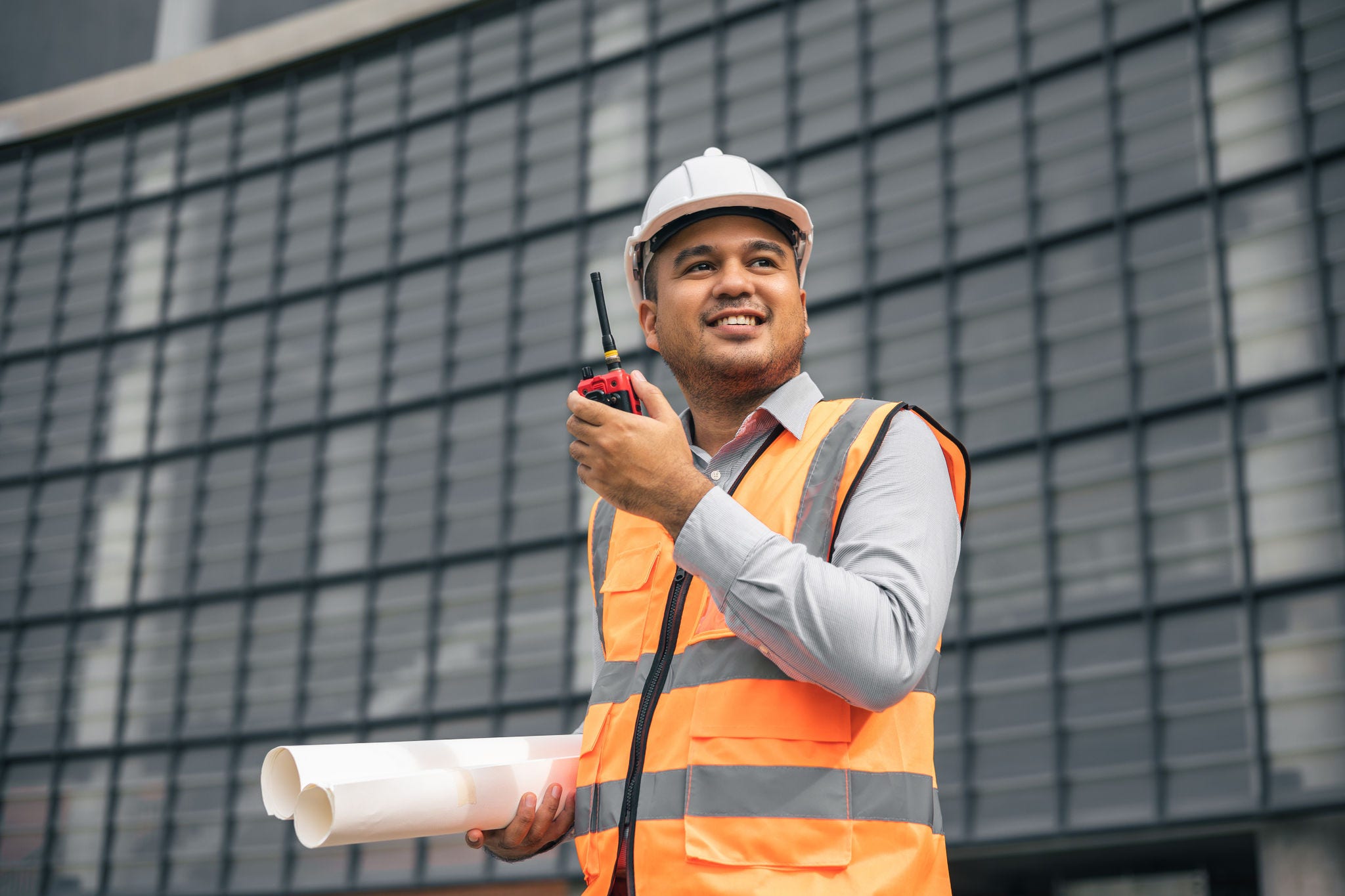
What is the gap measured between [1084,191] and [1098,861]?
8831 mm

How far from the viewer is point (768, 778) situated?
177 centimetres

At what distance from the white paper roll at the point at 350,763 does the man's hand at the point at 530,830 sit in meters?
0.04

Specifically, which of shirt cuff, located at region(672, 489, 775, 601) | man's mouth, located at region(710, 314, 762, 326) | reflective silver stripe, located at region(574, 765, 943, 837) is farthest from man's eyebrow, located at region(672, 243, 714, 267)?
reflective silver stripe, located at region(574, 765, 943, 837)

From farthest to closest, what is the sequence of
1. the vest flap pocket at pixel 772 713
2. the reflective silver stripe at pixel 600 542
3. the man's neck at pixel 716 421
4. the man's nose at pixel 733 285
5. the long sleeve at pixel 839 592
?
the reflective silver stripe at pixel 600 542
the man's neck at pixel 716 421
the man's nose at pixel 733 285
the vest flap pocket at pixel 772 713
the long sleeve at pixel 839 592

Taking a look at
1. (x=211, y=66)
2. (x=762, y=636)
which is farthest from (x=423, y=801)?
(x=211, y=66)

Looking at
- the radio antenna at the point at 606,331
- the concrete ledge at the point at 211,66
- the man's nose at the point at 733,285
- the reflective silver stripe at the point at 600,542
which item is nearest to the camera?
the radio antenna at the point at 606,331

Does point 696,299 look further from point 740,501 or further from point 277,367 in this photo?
point 277,367

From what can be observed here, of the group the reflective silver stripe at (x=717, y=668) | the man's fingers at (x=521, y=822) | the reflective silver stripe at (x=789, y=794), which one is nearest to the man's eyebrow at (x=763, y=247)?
the reflective silver stripe at (x=717, y=668)

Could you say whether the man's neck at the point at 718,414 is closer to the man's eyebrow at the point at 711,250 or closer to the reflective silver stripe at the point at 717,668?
the man's eyebrow at the point at 711,250

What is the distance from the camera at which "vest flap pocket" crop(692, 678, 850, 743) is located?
1796 millimetres

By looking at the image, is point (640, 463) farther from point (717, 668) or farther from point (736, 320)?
point (736, 320)

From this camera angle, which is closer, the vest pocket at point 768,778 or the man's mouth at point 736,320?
the vest pocket at point 768,778

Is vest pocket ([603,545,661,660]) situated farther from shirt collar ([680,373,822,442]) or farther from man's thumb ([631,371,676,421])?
man's thumb ([631,371,676,421])

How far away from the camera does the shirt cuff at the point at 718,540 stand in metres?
1.72
